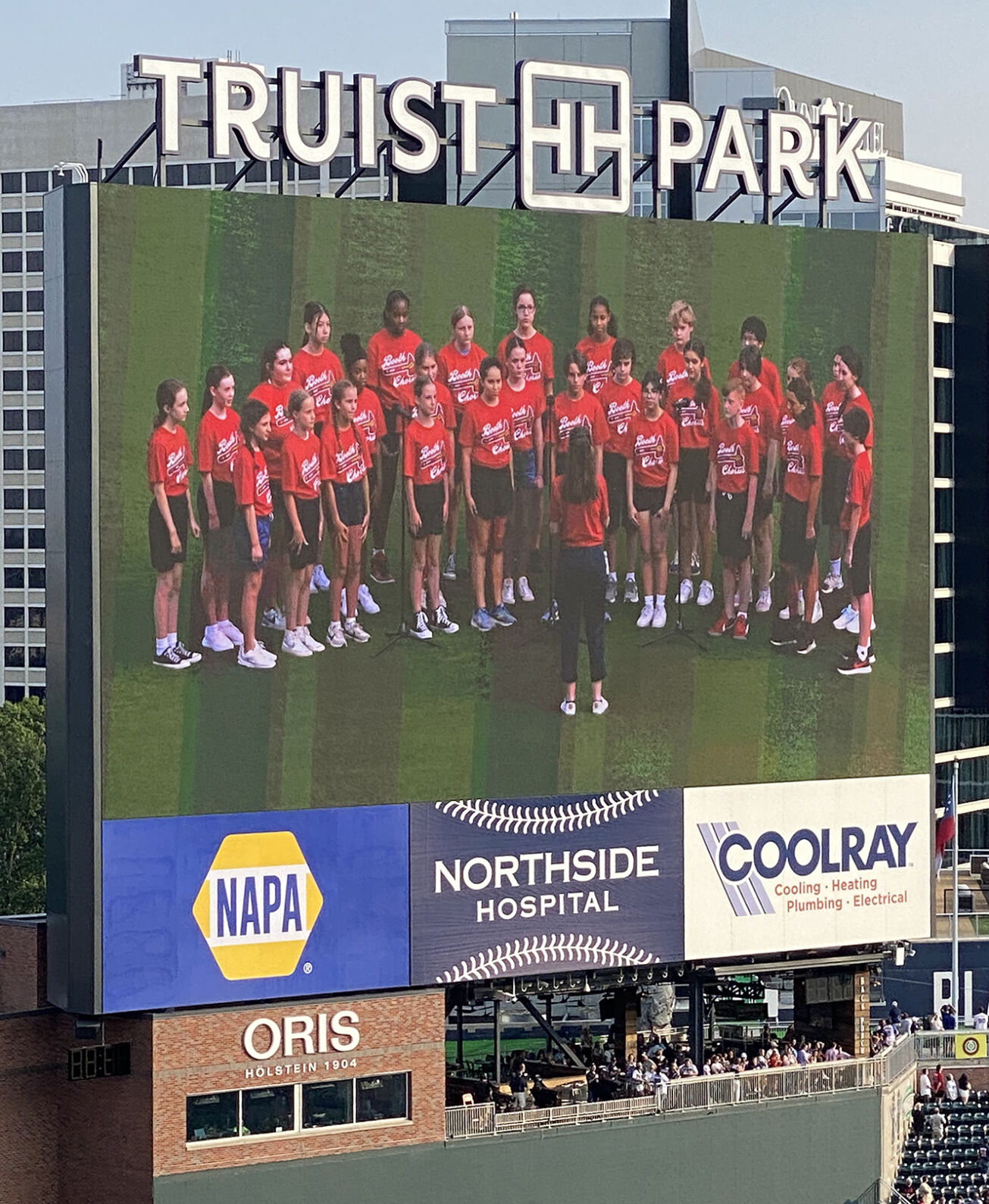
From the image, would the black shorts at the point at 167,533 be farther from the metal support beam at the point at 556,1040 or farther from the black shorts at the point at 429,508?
the metal support beam at the point at 556,1040

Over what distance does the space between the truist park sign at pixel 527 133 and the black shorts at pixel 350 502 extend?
613cm

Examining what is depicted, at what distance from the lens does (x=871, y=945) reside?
178 ft

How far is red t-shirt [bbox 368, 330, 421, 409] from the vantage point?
4672 cm

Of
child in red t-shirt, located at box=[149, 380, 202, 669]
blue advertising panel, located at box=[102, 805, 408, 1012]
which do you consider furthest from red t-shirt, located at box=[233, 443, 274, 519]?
blue advertising panel, located at box=[102, 805, 408, 1012]

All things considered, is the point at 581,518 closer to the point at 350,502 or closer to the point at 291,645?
the point at 350,502

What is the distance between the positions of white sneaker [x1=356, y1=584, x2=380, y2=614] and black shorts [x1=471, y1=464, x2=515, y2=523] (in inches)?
111

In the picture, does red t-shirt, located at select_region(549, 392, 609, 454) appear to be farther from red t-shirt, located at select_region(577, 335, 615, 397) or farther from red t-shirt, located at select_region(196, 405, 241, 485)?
red t-shirt, located at select_region(196, 405, 241, 485)

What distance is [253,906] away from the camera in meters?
45.9

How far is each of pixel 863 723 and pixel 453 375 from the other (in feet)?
39.9

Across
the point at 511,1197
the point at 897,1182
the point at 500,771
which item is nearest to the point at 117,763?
the point at 500,771

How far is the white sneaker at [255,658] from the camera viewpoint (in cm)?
4550

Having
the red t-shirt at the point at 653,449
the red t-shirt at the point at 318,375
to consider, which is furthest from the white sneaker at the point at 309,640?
the red t-shirt at the point at 653,449

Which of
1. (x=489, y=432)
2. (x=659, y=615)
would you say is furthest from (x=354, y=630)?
(x=659, y=615)

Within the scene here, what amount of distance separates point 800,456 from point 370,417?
979 cm
